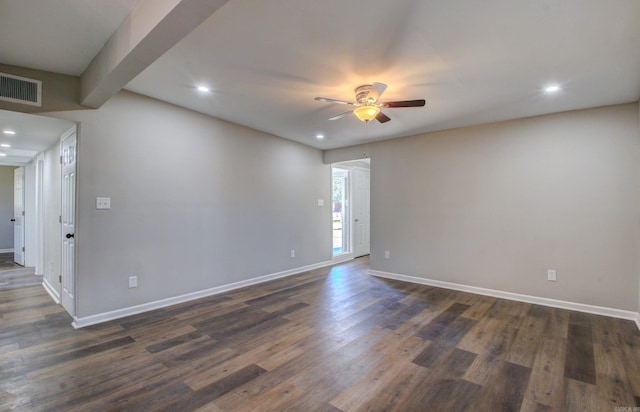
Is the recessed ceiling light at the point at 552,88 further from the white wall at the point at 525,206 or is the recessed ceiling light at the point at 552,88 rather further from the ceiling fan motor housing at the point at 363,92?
the ceiling fan motor housing at the point at 363,92

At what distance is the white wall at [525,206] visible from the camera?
11.2 ft

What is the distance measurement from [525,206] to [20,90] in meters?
5.70

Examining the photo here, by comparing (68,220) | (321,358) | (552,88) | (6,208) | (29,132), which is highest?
(552,88)

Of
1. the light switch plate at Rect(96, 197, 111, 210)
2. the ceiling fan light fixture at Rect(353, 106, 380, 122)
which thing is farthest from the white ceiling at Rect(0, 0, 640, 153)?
the light switch plate at Rect(96, 197, 111, 210)

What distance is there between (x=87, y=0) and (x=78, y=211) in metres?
2.06

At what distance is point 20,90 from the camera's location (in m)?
2.65

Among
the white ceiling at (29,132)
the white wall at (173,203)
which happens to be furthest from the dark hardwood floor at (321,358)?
the white ceiling at (29,132)

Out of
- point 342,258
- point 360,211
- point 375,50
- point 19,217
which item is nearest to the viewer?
point 375,50

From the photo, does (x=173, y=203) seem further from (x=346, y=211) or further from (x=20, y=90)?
(x=346, y=211)

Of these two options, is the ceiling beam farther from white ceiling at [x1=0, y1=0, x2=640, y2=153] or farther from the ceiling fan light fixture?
the ceiling fan light fixture

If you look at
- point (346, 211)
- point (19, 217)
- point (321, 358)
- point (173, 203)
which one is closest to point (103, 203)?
point (173, 203)

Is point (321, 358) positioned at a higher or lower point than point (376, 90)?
lower

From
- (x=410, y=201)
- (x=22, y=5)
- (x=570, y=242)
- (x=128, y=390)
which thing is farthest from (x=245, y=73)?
(x=570, y=242)

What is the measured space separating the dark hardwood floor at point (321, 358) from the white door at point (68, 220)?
24cm
